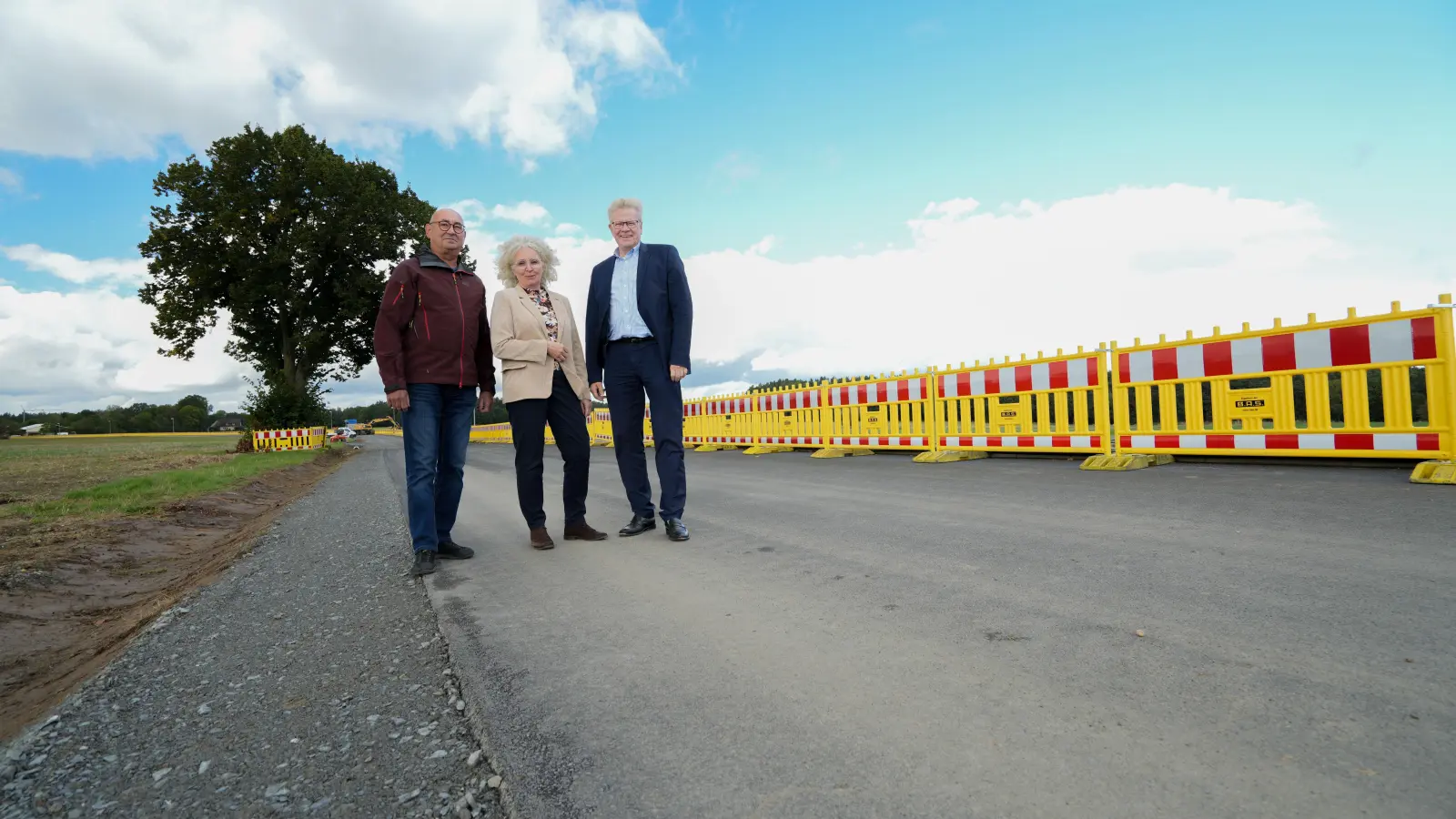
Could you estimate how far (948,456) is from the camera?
9.31 m

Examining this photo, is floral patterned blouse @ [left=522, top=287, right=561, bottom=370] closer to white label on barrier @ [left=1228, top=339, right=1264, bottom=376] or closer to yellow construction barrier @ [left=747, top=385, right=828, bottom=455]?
white label on barrier @ [left=1228, top=339, right=1264, bottom=376]

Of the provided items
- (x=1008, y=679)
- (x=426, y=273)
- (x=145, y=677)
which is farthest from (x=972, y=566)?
(x=426, y=273)

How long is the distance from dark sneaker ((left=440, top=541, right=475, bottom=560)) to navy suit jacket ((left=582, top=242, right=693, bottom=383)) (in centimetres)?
128

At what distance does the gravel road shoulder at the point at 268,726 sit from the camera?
1417 millimetres

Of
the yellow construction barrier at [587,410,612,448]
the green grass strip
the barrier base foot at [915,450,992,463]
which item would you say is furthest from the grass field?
the yellow construction barrier at [587,410,612,448]

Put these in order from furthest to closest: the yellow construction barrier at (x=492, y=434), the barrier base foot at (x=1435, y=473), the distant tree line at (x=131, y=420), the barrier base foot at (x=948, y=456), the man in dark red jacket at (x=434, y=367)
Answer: the distant tree line at (x=131, y=420) < the yellow construction barrier at (x=492, y=434) < the barrier base foot at (x=948, y=456) < the barrier base foot at (x=1435, y=473) < the man in dark red jacket at (x=434, y=367)

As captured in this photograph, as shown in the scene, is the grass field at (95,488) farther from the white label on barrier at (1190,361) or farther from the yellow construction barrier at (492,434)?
the yellow construction barrier at (492,434)

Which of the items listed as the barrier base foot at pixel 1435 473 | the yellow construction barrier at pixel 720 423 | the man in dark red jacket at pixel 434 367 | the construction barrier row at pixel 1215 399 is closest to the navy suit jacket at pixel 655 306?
the man in dark red jacket at pixel 434 367

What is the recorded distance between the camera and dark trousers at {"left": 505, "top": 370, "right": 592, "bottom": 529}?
4184mm

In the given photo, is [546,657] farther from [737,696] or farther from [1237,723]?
[1237,723]

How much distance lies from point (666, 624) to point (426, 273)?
2.73m

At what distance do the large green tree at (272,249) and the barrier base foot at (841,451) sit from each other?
22255 millimetres

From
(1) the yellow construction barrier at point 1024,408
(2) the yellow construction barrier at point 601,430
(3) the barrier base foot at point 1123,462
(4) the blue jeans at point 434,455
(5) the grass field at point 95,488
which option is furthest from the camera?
(2) the yellow construction barrier at point 601,430

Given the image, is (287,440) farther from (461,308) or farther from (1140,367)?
(1140,367)
